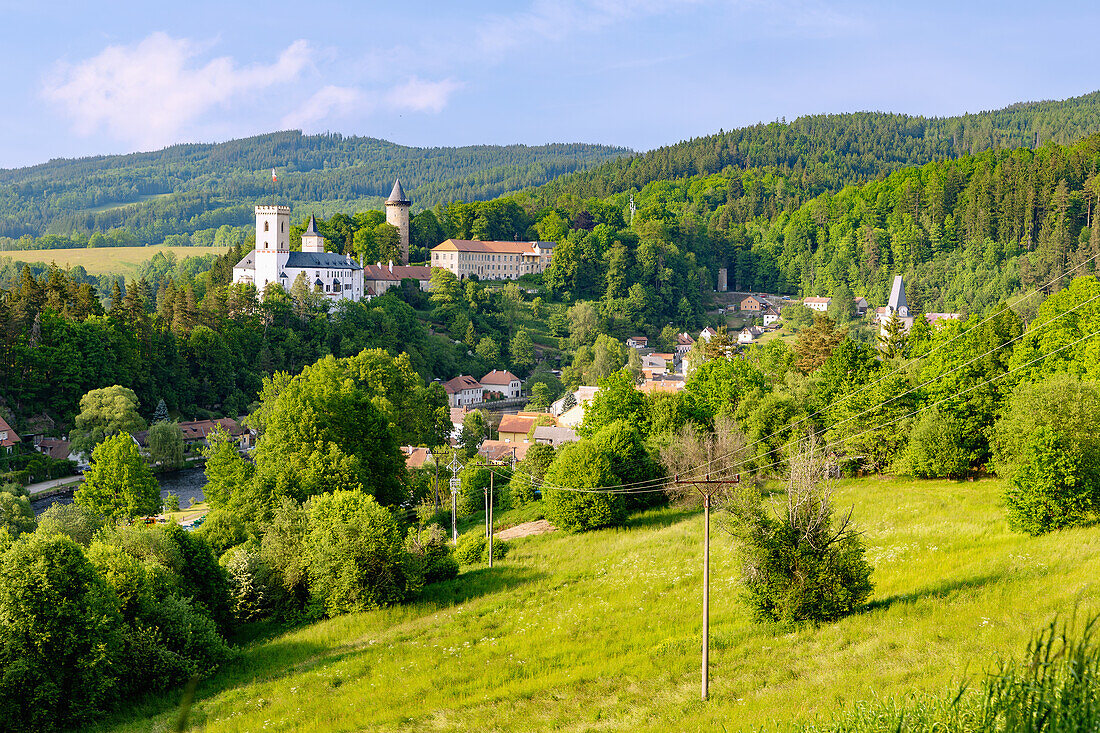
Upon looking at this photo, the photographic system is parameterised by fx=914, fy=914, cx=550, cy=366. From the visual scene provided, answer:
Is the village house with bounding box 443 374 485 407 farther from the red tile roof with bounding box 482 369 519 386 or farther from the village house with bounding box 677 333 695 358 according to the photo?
the village house with bounding box 677 333 695 358

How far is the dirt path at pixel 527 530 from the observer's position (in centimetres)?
3115

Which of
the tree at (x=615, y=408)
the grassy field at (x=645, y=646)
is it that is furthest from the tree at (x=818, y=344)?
the grassy field at (x=645, y=646)

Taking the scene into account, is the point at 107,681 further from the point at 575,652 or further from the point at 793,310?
the point at 793,310

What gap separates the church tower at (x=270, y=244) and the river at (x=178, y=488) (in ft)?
108

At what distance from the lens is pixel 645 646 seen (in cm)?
1770

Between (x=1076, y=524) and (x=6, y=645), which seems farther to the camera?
(x=1076, y=524)

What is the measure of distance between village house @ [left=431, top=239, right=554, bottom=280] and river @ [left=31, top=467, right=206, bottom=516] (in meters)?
55.7

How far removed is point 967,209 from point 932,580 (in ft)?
352

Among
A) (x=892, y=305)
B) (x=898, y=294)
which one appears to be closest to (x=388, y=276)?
(x=892, y=305)

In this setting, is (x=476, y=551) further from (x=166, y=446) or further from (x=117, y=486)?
(x=166, y=446)

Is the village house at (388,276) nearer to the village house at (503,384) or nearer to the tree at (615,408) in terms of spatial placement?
the village house at (503,384)

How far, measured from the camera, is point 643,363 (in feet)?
305

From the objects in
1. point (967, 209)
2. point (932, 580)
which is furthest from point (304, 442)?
point (967, 209)

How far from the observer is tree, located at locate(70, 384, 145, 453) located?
55.7 meters
